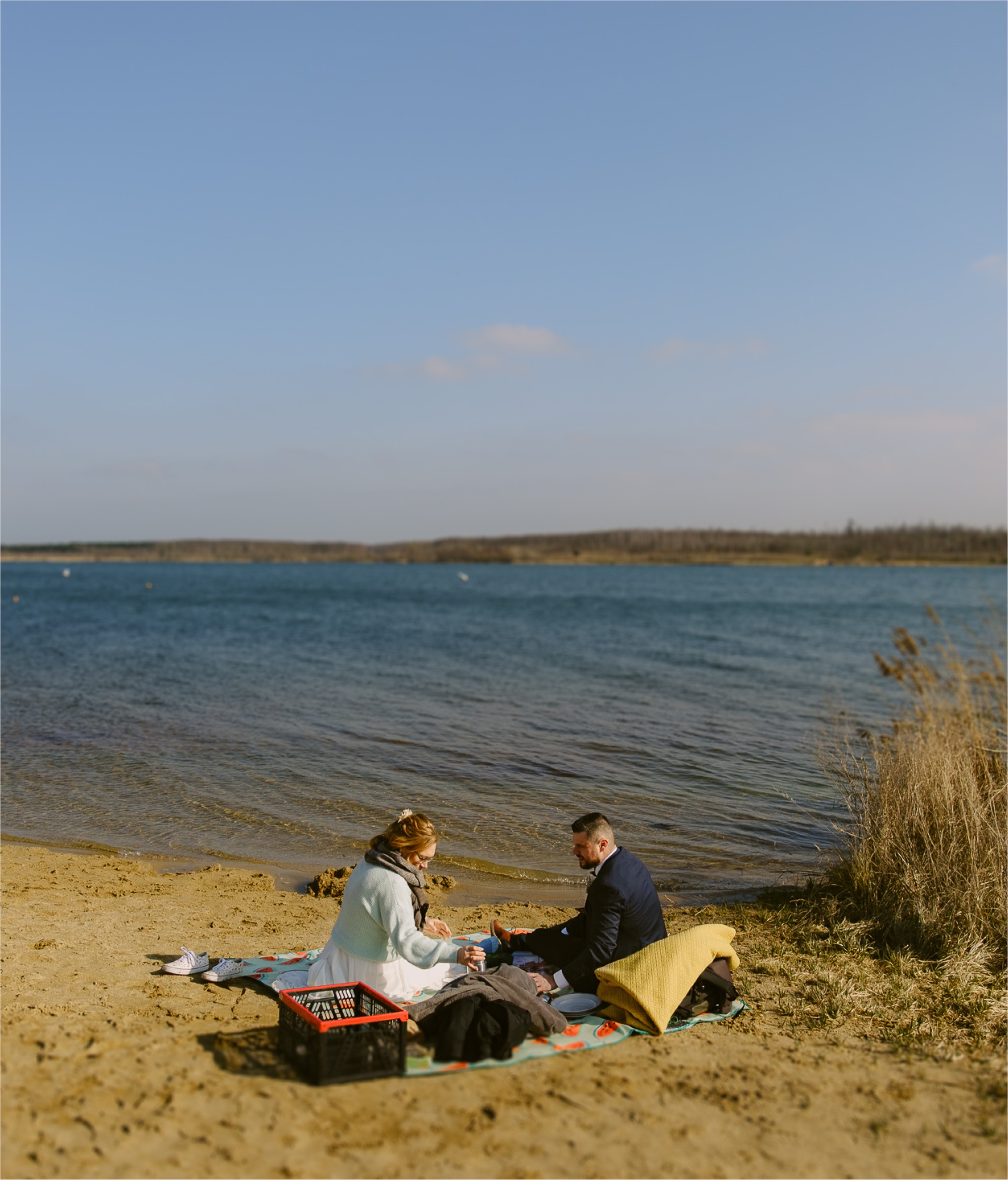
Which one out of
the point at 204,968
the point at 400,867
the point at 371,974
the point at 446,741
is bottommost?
the point at 446,741

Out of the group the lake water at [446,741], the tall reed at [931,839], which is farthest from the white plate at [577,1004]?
the lake water at [446,741]

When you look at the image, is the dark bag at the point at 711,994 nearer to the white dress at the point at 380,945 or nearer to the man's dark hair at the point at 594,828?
the man's dark hair at the point at 594,828

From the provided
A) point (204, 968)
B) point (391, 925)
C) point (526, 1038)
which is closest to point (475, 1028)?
point (526, 1038)

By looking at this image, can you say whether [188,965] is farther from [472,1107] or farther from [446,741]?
[446,741]

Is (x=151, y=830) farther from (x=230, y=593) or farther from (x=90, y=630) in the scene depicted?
(x=230, y=593)

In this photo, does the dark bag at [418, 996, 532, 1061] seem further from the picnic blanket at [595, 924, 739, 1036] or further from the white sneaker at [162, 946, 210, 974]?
the white sneaker at [162, 946, 210, 974]

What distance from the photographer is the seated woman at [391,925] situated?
5.79m

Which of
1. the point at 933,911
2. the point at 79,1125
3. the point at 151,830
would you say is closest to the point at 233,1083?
the point at 79,1125

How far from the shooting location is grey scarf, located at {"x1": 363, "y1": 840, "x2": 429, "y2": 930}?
590 cm

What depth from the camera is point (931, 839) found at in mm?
7824

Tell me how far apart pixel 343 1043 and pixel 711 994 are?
2.57 m

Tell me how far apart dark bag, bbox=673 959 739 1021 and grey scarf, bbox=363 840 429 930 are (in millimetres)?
1842

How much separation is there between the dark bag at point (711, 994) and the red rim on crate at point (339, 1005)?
6.32 ft

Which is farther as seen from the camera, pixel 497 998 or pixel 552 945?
pixel 552 945
